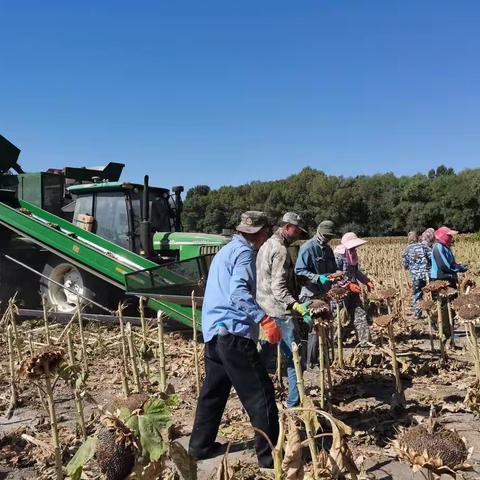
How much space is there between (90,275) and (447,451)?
7.52 m

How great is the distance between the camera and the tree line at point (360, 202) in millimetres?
47438

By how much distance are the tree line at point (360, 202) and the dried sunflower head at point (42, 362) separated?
44.5 metres

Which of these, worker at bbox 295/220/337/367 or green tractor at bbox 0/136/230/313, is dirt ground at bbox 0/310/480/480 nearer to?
worker at bbox 295/220/337/367

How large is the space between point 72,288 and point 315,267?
4.66 meters

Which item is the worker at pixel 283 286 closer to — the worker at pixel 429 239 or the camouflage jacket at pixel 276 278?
the camouflage jacket at pixel 276 278

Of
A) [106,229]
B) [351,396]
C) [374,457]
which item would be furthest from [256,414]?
[106,229]

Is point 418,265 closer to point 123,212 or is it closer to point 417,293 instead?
point 417,293

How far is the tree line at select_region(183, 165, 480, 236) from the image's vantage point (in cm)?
4744

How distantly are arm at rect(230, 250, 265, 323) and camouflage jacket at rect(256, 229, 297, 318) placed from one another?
0.90 meters

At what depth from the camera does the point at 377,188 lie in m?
53.9

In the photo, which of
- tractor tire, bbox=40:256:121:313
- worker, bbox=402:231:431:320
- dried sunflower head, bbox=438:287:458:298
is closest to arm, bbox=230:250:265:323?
dried sunflower head, bbox=438:287:458:298

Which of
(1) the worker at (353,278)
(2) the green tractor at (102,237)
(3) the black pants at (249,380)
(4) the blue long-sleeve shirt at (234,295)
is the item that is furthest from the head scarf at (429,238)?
(3) the black pants at (249,380)

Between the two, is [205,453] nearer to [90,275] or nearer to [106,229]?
[90,275]

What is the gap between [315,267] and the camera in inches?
229
